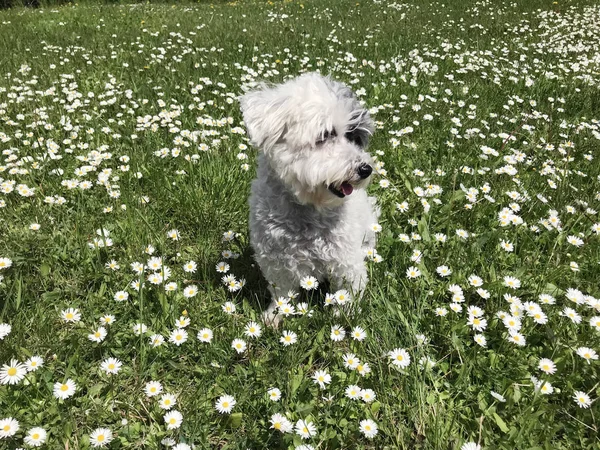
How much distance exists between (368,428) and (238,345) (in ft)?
2.89

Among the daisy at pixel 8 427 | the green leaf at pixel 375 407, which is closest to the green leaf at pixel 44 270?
the daisy at pixel 8 427

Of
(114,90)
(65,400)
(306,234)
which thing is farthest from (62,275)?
(114,90)

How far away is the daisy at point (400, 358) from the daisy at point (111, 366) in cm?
→ 158

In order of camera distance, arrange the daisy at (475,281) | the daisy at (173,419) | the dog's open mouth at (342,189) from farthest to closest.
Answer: the daisy at (475,281) → the dog's open mouth at (342,189) → the daisy at (173,419)

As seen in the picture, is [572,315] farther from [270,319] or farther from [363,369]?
[270,319]

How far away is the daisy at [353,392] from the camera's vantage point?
7.09ft

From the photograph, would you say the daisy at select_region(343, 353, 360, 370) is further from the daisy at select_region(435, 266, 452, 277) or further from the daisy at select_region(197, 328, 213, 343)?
the daisy at select_region(435, 266, 452, 277)

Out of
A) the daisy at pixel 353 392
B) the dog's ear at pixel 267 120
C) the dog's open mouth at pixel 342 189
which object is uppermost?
the dog's ear at pixel 267 120

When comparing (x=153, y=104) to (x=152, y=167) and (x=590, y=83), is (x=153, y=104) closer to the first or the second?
(x=152, y=167)

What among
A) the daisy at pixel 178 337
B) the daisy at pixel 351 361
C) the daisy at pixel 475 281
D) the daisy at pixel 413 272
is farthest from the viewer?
the daisy at pixel 413 272

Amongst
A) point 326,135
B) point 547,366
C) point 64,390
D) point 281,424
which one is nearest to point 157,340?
point 64,390

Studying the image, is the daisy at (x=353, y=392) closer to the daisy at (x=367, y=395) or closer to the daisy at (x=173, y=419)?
the daisy at (x=367, y=395)

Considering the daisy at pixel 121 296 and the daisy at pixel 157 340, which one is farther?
the daisy at pixel 121 296

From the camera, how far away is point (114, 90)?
5.86 metres
